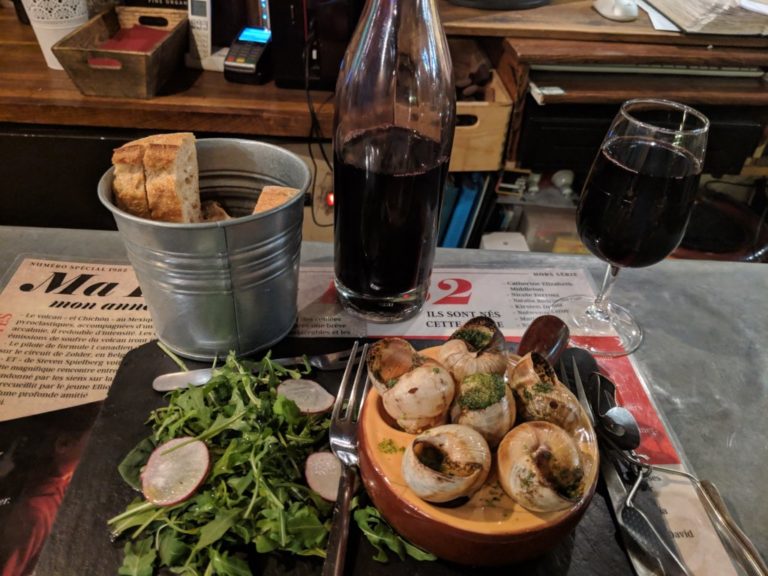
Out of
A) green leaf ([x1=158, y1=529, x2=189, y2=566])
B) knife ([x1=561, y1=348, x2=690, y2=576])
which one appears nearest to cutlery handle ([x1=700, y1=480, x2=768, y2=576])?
knife ([x1=561, y1=348, x2=690, y2=576])

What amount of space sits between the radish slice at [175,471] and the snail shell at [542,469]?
282 millimetres

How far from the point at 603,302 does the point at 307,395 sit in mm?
472

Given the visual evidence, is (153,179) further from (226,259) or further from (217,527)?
(217,527)

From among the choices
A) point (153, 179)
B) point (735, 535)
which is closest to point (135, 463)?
point (153, 179)

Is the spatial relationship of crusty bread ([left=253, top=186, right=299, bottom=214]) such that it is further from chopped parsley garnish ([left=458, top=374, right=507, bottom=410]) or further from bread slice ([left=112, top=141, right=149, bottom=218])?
chopped parsley garnish ([left=458, top=374, right=507, bottom=410])

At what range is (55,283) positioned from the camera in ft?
2.73

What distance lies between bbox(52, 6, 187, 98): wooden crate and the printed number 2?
0.85 m

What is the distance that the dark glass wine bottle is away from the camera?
0.70m

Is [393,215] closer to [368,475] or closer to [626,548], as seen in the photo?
[368,475]

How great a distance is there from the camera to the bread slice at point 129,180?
2.10ft

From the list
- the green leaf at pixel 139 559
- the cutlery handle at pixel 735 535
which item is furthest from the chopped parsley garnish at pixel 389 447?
the cutlery handle at pixel 735 535

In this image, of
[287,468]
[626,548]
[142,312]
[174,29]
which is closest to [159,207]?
[142,312]

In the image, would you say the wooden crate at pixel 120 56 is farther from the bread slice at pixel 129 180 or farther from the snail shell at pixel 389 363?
the snail shell at pixel 389 363

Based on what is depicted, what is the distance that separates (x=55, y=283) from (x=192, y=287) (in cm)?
33
